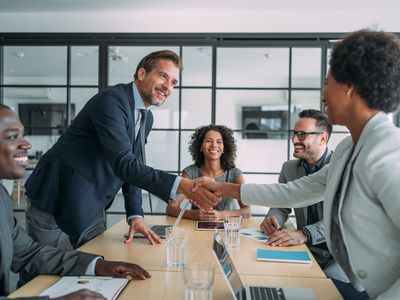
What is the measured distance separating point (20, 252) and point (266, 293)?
907mm

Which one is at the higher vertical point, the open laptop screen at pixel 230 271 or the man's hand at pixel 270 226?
the open laptop screen at pixel 230 271

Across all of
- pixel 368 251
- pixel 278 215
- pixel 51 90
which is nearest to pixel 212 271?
pixel 368 251

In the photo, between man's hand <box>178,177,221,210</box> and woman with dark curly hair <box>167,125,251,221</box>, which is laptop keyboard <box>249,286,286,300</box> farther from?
woman with dark curly hair <box>167,125,251,221</box>

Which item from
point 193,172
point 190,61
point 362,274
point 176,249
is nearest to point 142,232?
point 176,249

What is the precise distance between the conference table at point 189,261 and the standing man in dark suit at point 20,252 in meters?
0.05

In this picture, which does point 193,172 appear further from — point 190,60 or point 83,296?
point 83,296

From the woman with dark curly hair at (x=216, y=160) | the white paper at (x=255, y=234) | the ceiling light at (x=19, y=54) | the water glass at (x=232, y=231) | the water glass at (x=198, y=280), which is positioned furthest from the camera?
the ceiling light at (x=19, y=54)

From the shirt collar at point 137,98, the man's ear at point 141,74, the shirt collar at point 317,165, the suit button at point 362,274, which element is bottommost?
the suit button at point 362,274

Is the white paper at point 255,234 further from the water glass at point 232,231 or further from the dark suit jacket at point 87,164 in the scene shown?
the dark suit jacket at point 87,164

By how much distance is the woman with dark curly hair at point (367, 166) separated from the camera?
3.89 feet

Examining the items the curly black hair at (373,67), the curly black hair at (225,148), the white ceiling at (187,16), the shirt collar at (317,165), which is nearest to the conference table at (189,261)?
the curly black hair at (373,67)

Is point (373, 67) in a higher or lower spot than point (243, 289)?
higher

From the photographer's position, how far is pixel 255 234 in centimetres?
224

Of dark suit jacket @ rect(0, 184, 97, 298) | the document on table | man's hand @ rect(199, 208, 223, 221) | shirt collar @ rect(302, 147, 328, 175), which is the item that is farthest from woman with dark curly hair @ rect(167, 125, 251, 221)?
the document on table
